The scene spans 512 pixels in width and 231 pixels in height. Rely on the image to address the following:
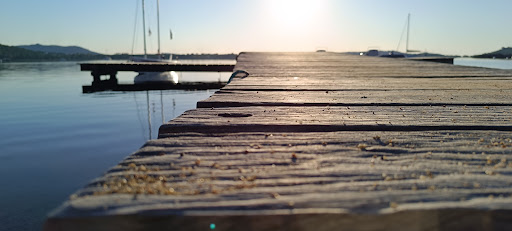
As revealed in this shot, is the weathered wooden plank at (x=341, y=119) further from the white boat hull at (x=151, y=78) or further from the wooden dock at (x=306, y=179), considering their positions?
the white boat hull at (x=151, y=78)

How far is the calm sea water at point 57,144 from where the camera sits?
171 inches

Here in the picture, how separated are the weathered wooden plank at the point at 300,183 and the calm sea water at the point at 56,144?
1639 mm

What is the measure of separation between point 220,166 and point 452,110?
1672 mm

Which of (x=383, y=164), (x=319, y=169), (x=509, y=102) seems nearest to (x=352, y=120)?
(x=383, y=164)

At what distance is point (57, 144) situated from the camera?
24.4 feet

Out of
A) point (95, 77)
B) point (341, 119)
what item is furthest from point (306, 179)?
point (95, 77)

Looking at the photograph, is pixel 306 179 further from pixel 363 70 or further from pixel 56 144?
pixel 56 144

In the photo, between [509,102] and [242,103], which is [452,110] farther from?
[242,103]

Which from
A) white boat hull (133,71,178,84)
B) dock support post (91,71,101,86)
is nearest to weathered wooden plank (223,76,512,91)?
dock support post (91,71,101,86)

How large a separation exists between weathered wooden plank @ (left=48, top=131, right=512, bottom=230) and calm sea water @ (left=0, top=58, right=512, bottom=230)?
0.93 meters

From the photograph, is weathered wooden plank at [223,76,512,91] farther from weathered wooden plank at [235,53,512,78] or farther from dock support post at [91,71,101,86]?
dock support post at [91,71,101,86]

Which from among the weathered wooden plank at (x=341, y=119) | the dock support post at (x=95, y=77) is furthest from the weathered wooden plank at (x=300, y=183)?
the dock support post at (x=95, y=77)

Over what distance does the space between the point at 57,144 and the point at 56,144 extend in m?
0.02

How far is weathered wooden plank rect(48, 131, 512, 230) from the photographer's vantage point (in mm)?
677
